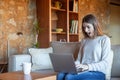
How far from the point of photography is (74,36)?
5086mm

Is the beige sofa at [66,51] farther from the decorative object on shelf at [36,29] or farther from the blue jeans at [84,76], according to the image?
the decorative object on shelf at [36,29]

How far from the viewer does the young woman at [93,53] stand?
2180mm

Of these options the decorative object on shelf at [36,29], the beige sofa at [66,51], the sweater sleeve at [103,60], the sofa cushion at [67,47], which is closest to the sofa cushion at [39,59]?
the beige sofa at [66,51]

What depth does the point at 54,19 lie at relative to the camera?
4770 mm

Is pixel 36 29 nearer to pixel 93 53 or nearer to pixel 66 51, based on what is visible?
pixel 66 51

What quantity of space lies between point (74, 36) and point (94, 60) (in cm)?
272

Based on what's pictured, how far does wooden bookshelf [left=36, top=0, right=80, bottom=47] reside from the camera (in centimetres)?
428

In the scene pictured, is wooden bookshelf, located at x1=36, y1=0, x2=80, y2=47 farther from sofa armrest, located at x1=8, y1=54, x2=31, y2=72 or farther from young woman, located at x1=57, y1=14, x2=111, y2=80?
young woman, located at x1=57, y1=14, x2=111, y2=80

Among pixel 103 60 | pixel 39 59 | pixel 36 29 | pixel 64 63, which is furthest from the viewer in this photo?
pixel 36 29

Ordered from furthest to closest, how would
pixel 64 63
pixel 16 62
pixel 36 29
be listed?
pixel 36 29, pixel 16 62, pixel 64 63

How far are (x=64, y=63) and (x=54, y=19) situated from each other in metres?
2.73

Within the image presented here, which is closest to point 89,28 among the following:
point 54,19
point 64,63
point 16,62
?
point 64,63

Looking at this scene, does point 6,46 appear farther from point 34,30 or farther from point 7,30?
point 34,30

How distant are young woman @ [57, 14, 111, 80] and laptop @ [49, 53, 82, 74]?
50 millimetres
